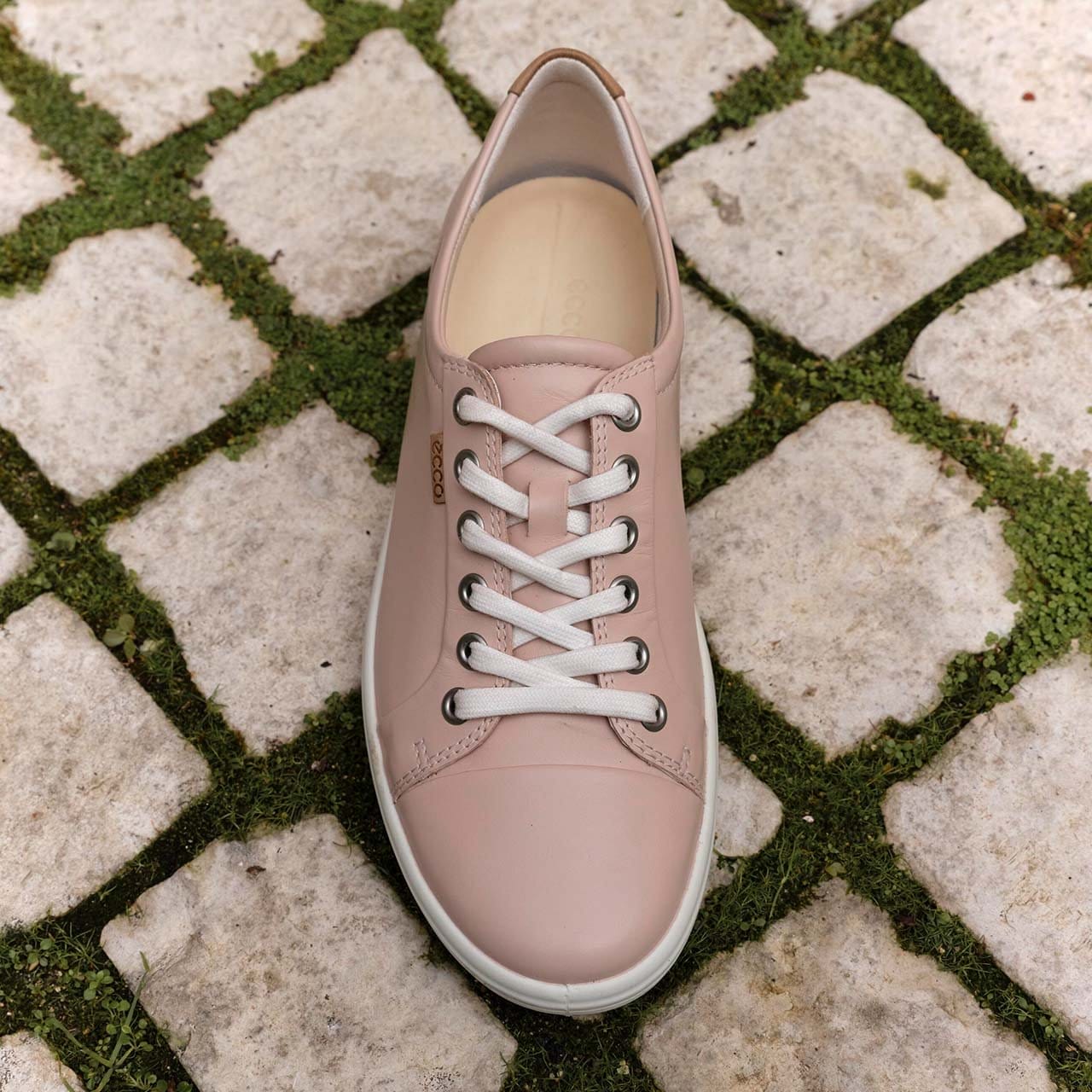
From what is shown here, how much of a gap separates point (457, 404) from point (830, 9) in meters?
1.57

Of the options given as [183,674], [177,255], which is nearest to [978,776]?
[183,674]

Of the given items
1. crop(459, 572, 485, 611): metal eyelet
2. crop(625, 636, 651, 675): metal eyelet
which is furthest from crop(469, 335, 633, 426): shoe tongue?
crop(625, 636, 651, 675): metal eyelet

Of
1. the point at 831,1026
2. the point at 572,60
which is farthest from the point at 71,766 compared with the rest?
the point at 572,60

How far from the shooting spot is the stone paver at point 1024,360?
2074 mm

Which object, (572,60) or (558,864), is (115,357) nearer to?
(572,60)

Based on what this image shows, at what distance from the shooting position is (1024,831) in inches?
71.4

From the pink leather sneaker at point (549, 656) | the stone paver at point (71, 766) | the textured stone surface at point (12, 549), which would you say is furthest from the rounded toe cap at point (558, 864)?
the textured stone surface at point (12, 549)

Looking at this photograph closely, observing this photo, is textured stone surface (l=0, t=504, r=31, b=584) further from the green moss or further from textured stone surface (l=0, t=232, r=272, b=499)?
the green moss

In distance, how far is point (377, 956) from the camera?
172cm

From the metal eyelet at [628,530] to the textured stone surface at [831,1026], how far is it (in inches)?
29.5

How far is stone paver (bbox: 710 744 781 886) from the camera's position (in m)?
1.79

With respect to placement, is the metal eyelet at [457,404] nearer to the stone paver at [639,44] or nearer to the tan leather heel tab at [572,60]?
the tan leather heel tab at [572,60]

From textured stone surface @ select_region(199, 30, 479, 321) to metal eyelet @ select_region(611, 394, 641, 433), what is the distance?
32.2 inches

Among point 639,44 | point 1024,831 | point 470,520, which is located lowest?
point 1024,831
